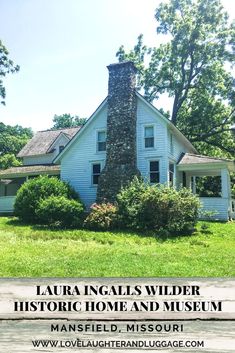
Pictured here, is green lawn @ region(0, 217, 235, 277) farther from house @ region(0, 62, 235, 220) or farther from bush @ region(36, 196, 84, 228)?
house @ region(0, 62, 235, 220)

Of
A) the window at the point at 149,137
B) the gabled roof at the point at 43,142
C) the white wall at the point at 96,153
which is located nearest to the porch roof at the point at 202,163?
the white wall at the point at 96,153

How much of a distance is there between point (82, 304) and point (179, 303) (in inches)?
19.7

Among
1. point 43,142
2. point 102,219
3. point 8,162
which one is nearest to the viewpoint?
point 102,219

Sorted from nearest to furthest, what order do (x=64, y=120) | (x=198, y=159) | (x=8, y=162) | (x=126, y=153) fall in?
(x=126, y=153)
(x=198, y=159)
(x=8, y=162)
(x=64, y=120)

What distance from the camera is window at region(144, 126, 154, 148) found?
81.1 ft

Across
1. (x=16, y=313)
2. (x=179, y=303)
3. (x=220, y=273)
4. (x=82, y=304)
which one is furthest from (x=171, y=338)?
(x=220, y=273)

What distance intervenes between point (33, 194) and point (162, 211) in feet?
24.2

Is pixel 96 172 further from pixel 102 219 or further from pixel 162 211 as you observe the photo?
pixel 162 211

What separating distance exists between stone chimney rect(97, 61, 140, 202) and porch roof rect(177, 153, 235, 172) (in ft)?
11.6

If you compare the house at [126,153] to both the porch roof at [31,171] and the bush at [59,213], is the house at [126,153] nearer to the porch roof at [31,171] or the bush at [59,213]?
the porch roof at [31,171]

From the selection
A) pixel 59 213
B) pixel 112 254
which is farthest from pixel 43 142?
pixel 112 254

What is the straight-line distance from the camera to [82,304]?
203cm

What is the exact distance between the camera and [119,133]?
24406 millimetres

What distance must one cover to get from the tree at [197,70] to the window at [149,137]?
10.5 metres
